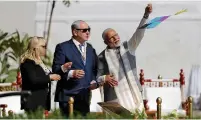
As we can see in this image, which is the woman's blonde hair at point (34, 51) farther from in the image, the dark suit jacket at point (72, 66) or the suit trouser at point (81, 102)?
the suit trouser at point (81, 102)

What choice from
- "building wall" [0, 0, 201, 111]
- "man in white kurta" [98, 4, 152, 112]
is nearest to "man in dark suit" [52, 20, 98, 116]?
"man in white kurta" [98, 4, 152, 112]

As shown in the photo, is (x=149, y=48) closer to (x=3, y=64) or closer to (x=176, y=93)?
(x=3, y=64)

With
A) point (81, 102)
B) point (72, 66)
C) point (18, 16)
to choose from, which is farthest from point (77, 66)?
point (18, 16)

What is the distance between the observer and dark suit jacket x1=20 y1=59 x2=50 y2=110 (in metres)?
9.49

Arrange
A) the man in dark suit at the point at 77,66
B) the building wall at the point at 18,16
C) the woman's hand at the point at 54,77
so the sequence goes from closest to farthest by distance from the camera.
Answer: the woman's hand at the point at 54,77, the man in dark suit at the point at 77,66, the building wall at the point at 18,16

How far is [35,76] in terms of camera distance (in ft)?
31.1

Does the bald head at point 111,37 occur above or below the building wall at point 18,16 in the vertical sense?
below

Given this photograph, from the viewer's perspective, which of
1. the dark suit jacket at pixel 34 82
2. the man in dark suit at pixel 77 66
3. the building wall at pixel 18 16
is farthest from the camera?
the building wall at pixel 18 16

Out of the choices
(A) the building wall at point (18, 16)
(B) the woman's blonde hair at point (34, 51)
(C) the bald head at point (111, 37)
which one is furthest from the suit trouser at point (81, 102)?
(A) the building wall at point (18, 16)

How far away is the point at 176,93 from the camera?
45.9ft

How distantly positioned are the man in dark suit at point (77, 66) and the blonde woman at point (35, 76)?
40 centimetres

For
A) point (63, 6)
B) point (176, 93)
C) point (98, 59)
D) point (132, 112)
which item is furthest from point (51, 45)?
point (132, 112)

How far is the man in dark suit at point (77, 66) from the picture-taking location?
33.0 feet

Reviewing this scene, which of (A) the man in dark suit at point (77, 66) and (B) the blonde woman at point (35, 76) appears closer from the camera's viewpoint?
(B) the blonde woman at point (35, 76)
